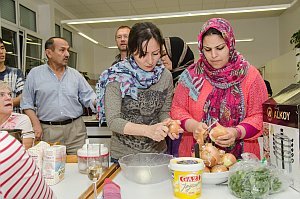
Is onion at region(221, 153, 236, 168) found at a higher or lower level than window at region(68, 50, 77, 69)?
lower

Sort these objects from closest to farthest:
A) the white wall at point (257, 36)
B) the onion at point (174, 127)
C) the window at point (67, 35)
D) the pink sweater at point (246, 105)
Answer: the onion at point (174, 127), the pink sweater at point (246, 105), the window at point (67, 35), the white wall at point (257, 36)

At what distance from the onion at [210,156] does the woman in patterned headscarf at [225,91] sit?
6.9 inches

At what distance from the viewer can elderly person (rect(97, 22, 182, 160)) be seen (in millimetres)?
1460

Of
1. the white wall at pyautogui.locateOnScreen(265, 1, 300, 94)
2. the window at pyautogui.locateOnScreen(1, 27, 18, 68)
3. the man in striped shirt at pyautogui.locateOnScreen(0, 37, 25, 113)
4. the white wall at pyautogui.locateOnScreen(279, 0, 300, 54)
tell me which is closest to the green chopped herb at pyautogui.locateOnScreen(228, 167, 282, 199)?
the man in striped shirt at pyautogui.locateOnScreen(0, 37, 25, 113)

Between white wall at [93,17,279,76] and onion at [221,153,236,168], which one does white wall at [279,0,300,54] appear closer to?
white wall at [93,17,279,76]

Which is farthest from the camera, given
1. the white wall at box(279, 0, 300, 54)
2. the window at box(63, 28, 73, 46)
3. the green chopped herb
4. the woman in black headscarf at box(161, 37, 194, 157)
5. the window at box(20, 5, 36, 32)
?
the window at box(63, 28, 73, 46)

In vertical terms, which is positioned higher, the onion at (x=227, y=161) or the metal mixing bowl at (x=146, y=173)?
the onion at (x=227, y=161)

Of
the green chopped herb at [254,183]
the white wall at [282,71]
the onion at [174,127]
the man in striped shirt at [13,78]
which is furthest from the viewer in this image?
the white wall at [282,71]

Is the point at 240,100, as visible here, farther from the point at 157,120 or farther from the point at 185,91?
the point at 157,120


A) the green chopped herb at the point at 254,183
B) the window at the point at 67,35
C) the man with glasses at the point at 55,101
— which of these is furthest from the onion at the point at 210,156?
the window at the point at 67,35

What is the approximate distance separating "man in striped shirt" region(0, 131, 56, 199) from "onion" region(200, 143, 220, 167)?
76 centimetres

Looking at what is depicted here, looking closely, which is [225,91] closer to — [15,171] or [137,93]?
[137,93]

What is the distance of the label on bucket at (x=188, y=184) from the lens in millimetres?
1050

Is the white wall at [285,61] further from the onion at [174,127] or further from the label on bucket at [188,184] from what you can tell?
the label on bucket at [188,184]
